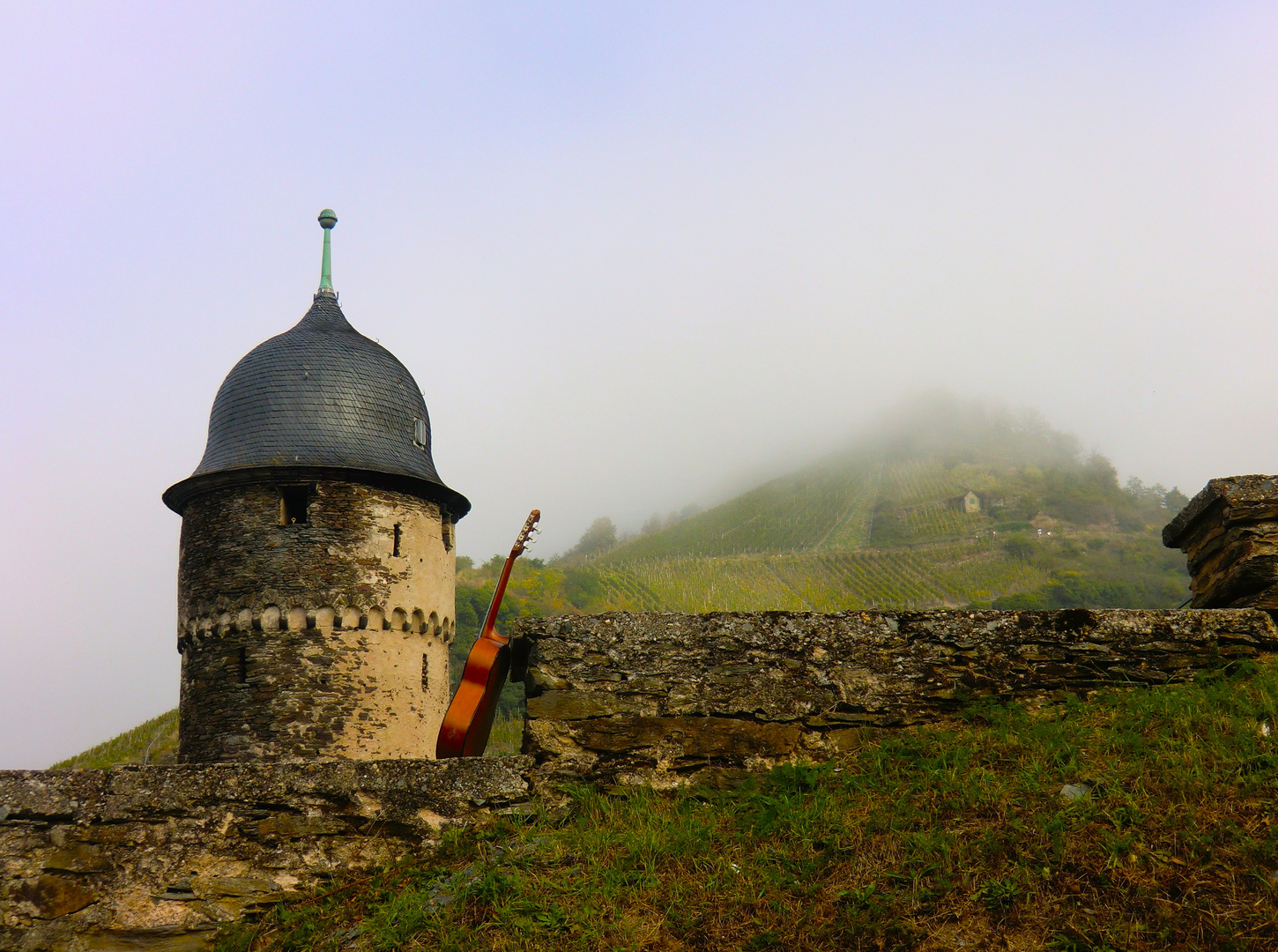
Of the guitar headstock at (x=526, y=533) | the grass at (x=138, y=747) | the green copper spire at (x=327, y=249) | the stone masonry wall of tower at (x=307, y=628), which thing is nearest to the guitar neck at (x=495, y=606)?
the guitar headstock at (x=526, y=533)

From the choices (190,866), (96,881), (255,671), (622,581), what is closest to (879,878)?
(190,866)

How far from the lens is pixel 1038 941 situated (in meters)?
3.32

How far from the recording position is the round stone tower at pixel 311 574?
14328 millimetres

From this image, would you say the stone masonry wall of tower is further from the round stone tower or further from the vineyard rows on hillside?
the vineyard rows on hillside

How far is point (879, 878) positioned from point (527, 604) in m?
50.2

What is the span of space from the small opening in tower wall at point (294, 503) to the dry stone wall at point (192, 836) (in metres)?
11.4

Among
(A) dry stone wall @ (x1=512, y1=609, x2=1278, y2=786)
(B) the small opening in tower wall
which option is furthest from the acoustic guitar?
(B) the small opening in tower wall

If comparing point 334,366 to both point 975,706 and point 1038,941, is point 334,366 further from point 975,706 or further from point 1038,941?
point 1038,941

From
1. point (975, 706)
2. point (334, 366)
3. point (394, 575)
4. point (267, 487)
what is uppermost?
point (334, 366)

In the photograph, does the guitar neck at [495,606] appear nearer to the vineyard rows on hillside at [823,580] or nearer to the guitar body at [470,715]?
the guitar body at [470,715]

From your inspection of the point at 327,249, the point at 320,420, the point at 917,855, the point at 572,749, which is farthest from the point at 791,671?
the point at 327,249

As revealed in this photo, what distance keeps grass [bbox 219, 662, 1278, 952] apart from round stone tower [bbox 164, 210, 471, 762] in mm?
10674

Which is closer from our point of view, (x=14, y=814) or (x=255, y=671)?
(x=14, y=814)

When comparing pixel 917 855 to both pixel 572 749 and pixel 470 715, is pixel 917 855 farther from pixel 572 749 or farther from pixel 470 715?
pixel 470 715
